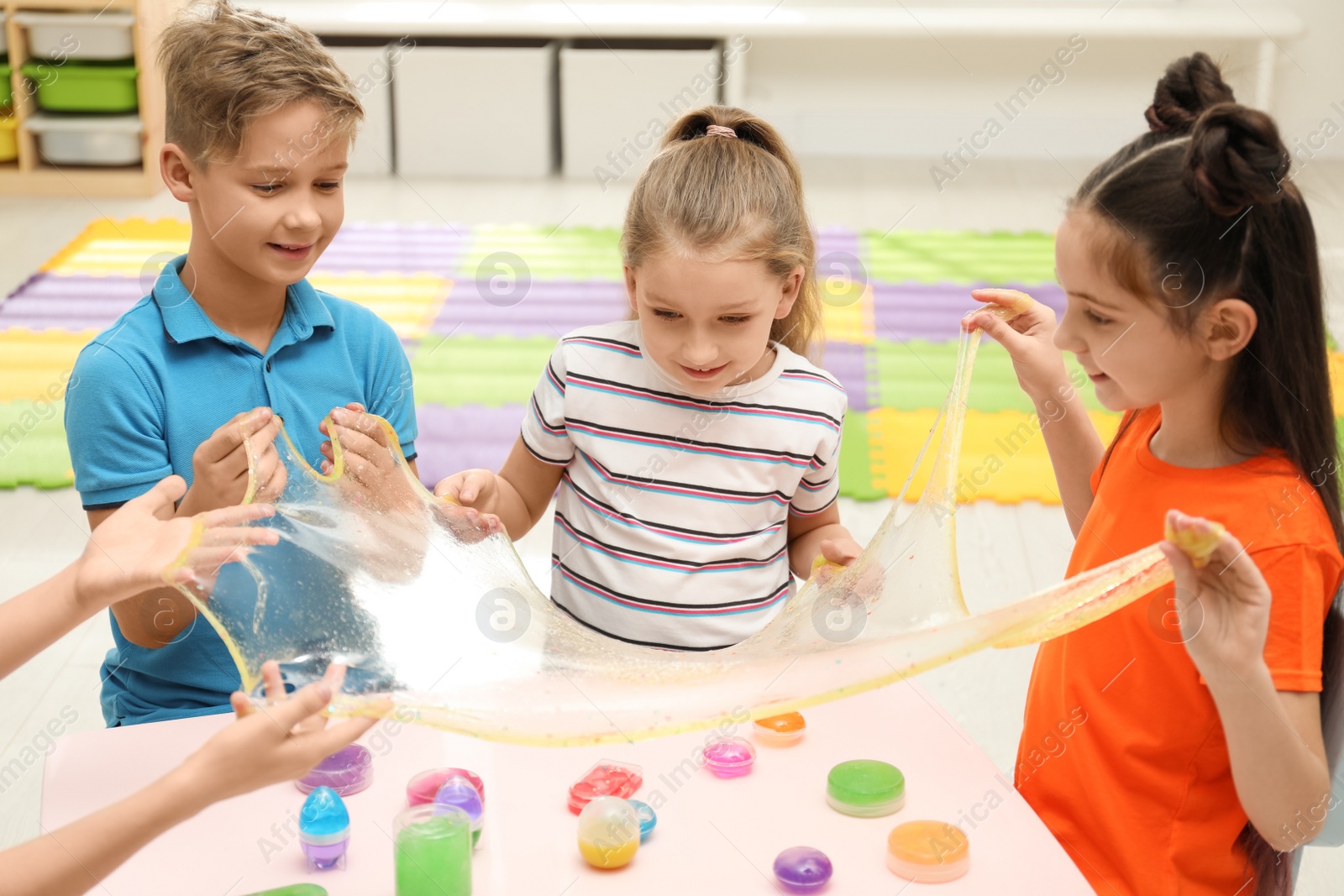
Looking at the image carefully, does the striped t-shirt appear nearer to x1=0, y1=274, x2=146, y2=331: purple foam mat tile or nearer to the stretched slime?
the stretched slime

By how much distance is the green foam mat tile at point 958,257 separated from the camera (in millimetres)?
4090

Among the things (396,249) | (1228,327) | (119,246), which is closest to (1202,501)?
(1228,327)

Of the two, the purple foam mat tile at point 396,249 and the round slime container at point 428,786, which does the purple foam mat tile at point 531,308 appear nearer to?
the purple foam mat tile at point 396,249

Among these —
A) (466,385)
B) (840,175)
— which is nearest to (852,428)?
(466,385)

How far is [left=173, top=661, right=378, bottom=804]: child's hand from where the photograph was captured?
2.76ft

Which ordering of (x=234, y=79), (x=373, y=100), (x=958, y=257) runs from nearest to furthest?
(x=234, y=79)
(x=958, y=257)
(x=373, y=100)

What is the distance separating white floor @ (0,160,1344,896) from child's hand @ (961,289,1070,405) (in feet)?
0.91

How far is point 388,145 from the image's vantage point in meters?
5.47

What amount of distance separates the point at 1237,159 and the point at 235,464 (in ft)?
2.82

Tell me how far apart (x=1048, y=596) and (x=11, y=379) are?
2.97 metres

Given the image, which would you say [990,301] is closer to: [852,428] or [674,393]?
[674,393]

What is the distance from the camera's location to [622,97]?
5.32m

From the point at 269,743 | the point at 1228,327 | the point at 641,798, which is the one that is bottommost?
the point at 641,798

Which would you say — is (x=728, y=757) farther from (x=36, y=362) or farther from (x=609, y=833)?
(x=36, y=362)
